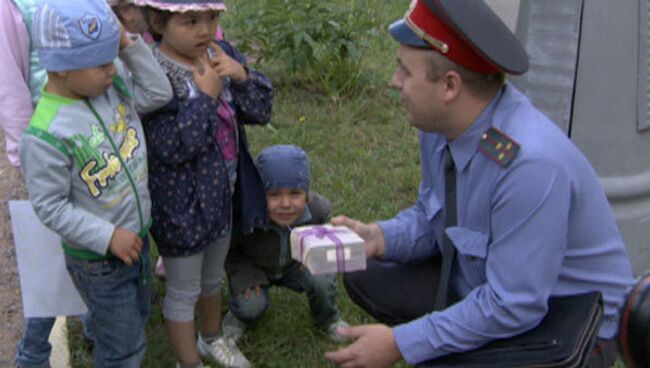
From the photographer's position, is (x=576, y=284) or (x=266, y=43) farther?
(x=266, y=43)

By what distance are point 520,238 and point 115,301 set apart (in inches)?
53.5

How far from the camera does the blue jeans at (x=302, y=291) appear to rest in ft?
12.6

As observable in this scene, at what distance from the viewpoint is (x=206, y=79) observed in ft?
10.8

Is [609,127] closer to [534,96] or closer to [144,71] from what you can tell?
[534,96]

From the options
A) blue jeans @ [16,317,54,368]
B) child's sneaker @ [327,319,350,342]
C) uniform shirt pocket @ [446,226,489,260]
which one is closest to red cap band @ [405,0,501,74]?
uniform shirt pocket @ [446,226,489,260]

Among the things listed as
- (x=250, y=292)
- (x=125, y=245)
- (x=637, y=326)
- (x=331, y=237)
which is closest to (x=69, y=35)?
(x=125, y=245)

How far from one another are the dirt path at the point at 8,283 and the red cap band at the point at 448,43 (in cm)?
223

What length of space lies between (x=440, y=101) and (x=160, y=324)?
190 cm

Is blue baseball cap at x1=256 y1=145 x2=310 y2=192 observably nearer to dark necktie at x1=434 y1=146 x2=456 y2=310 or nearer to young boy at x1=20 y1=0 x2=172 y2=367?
young boy at x1=20 y1=0 x2=172 y2=367

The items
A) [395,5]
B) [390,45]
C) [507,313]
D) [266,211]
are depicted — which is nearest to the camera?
[507,313]

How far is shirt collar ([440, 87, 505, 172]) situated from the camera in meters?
2.69

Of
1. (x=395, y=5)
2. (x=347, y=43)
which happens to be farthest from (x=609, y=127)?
(x=395, y=5)

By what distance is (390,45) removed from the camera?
7.82m

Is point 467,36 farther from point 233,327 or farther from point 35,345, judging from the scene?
point 35,345
